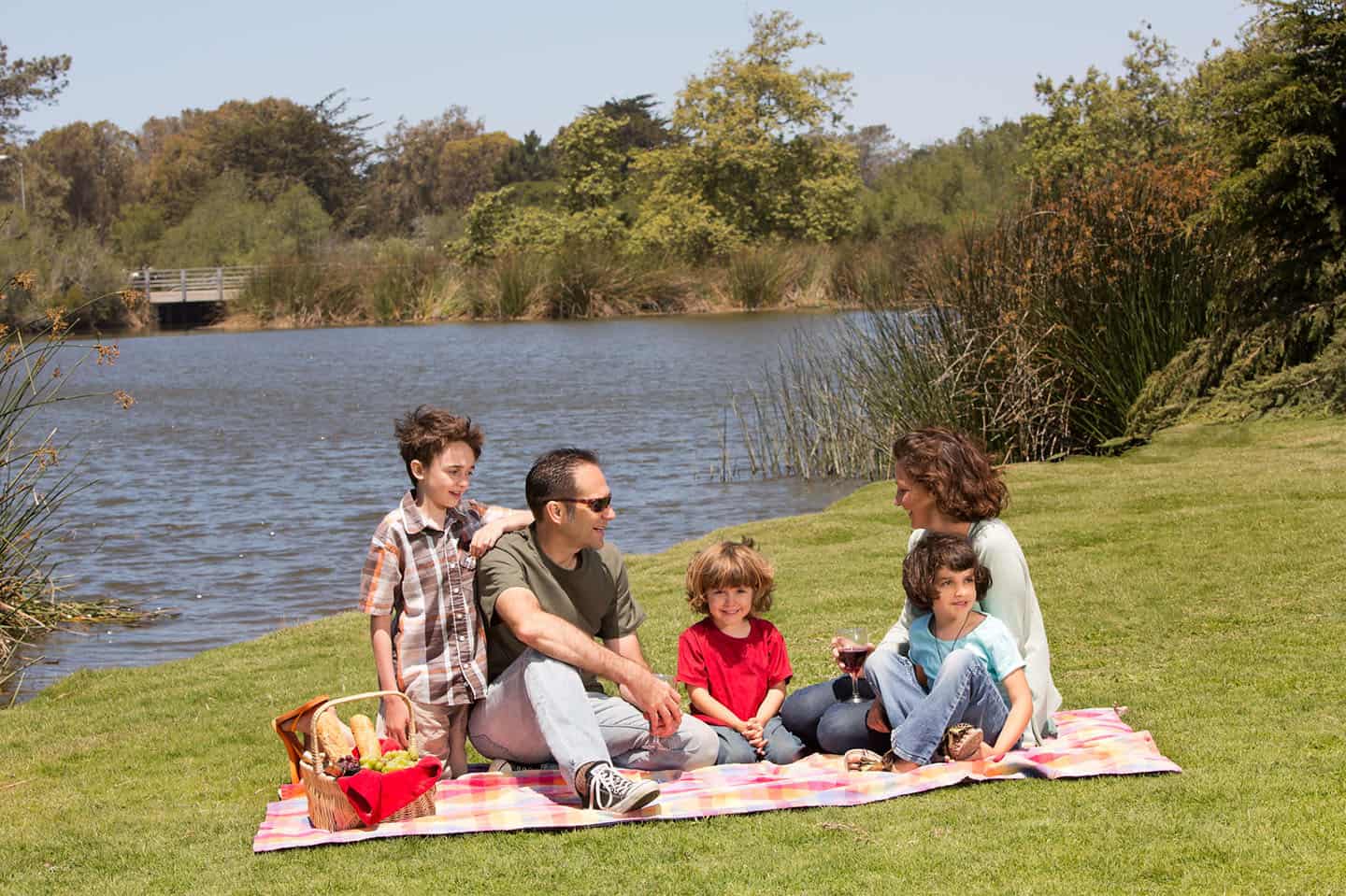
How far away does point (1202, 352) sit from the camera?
466 inches

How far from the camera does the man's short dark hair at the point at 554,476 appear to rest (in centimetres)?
435

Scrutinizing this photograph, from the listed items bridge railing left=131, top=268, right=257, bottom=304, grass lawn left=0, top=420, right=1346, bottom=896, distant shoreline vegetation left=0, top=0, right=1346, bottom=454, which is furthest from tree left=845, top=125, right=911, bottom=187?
grass lawn left=0, top=420, right=1346, bottom=896

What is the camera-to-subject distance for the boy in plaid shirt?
4523mm

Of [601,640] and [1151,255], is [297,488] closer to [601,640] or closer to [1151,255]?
[1151,255]

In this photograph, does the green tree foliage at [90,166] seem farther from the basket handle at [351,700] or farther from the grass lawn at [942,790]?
the basket handle at [351,700]

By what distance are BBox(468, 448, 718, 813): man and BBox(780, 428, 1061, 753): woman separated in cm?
49

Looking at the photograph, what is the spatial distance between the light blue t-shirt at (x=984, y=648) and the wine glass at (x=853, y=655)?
1.04ft

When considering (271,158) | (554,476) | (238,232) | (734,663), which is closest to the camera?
(554,476)

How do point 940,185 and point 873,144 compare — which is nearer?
point 940,185

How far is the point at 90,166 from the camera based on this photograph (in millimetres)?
76250

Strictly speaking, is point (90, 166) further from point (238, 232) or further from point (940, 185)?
point (940, 185)

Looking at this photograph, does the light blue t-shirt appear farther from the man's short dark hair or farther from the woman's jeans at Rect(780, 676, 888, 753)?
the man's short dark hair

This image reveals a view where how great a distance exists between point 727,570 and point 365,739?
3.88ft

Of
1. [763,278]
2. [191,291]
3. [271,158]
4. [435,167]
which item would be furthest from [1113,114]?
[435,167]
